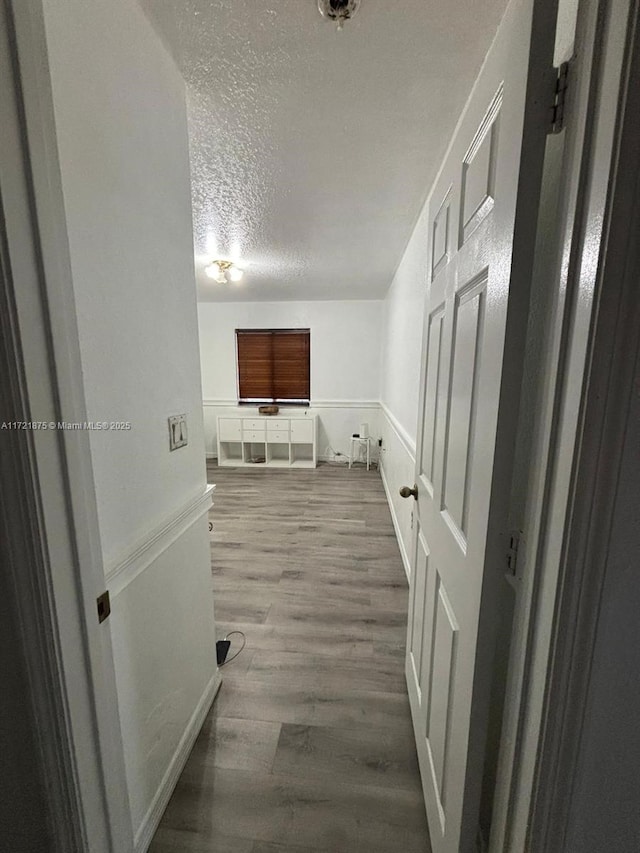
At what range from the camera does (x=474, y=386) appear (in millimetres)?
786

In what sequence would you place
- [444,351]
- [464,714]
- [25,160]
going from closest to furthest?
[25,160]
[464,714]
[444,351]

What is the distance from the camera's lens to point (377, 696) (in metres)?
1.51

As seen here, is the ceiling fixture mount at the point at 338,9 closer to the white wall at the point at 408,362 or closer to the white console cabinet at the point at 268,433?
the white wall at the point at 408,362

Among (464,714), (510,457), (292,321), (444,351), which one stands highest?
(292,321)

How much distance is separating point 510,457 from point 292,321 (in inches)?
191

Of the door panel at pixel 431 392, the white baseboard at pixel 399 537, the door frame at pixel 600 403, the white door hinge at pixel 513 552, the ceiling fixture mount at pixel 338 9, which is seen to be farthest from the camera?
the white baseboard at pixel 399 537

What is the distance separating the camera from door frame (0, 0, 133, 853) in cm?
55

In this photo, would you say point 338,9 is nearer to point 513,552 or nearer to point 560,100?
point 560,100

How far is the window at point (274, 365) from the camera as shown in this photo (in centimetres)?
522

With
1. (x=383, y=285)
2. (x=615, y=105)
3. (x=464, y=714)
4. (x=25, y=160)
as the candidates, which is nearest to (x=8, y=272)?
(x=25, y=160)

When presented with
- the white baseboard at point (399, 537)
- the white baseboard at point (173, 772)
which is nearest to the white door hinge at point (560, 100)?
the white baseboard at point (173, 772)

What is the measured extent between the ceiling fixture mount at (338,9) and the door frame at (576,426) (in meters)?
0.74

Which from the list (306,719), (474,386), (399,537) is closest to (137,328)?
(474,386)

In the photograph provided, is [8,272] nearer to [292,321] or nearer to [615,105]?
[615,105]
